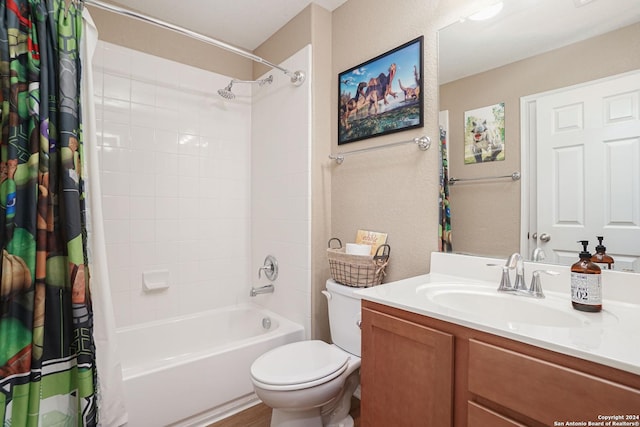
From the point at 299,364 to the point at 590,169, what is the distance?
4.57 feet

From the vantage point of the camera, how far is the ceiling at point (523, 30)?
1068 mm

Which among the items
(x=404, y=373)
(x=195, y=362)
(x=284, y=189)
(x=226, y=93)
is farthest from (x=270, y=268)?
(x=404, y=373)

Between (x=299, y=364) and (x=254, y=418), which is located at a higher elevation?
(x=299, y=364)

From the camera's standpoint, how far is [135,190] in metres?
2.07

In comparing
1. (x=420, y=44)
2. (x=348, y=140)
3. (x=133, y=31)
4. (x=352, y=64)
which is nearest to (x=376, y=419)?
(x=348, y=140)

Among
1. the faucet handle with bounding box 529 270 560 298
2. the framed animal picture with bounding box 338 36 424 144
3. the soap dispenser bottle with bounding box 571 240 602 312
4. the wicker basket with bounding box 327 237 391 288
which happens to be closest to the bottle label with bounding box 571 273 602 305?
the soap dispenser bottle with bounding box 571 240 602 312

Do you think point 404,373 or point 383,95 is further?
point 383,95

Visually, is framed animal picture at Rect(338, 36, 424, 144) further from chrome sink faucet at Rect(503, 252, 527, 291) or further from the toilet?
the toilet

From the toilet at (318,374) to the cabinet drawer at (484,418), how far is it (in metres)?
0.69

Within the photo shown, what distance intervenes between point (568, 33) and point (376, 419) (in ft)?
5.02

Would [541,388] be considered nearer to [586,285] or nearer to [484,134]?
[586,285]

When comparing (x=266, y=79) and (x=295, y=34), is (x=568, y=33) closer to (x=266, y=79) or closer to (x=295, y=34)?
(x=295, y=34)

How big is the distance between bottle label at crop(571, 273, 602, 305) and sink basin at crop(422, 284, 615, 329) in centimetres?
4

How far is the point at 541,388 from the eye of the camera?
0.71m
